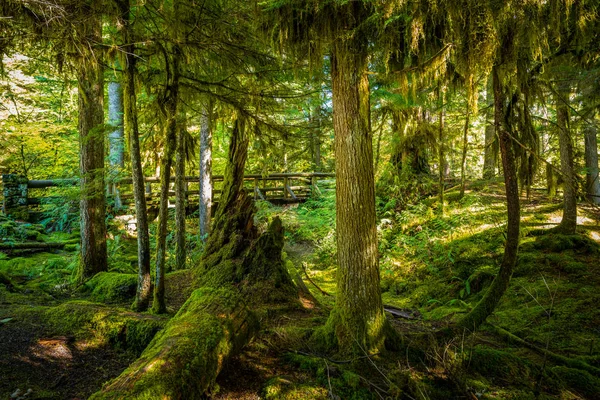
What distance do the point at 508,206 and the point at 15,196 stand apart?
1315 centimetres

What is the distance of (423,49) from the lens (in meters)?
3.66

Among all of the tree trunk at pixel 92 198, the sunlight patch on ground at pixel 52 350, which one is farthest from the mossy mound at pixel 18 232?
the sunlight patch on ground at pixel 52 350

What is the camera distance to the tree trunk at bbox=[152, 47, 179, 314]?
172 inches

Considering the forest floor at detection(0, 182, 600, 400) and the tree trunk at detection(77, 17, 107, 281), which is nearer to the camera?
the forest floor at detection(0, 182, 600, 400)

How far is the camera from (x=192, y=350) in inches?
103

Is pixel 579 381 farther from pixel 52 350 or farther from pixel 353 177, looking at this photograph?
pixel 52 350

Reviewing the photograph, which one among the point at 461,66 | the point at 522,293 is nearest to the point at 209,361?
the point at 461,66

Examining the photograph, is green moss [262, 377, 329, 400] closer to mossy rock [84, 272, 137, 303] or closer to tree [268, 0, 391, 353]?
tree [268, 0, 391, 353]

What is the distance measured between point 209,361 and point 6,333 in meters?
2.67

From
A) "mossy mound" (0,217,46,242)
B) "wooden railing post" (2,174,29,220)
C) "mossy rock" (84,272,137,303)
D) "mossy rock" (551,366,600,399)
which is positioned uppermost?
"wooden railing post" (2,174,29,220)

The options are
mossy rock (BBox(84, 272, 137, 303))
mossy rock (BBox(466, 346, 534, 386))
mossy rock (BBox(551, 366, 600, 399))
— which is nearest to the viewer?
Result: mossy rock (BBox(551, 366, 600, 399))

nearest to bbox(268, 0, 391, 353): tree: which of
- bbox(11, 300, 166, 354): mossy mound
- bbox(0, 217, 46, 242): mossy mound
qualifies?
bbox(11, 300, 166, 354): mossy mound

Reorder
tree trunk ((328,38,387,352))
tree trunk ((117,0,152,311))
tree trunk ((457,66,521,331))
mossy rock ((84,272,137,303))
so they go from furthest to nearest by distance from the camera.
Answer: mossy rock ((84,272,137,303)) → tree trunk ((117,0,152,311)) → tree trunk ((457,66,521,331)) → tree trunk ((328,38,387,352))

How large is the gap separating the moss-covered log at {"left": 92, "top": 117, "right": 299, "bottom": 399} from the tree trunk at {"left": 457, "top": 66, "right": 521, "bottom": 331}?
8.86ft
